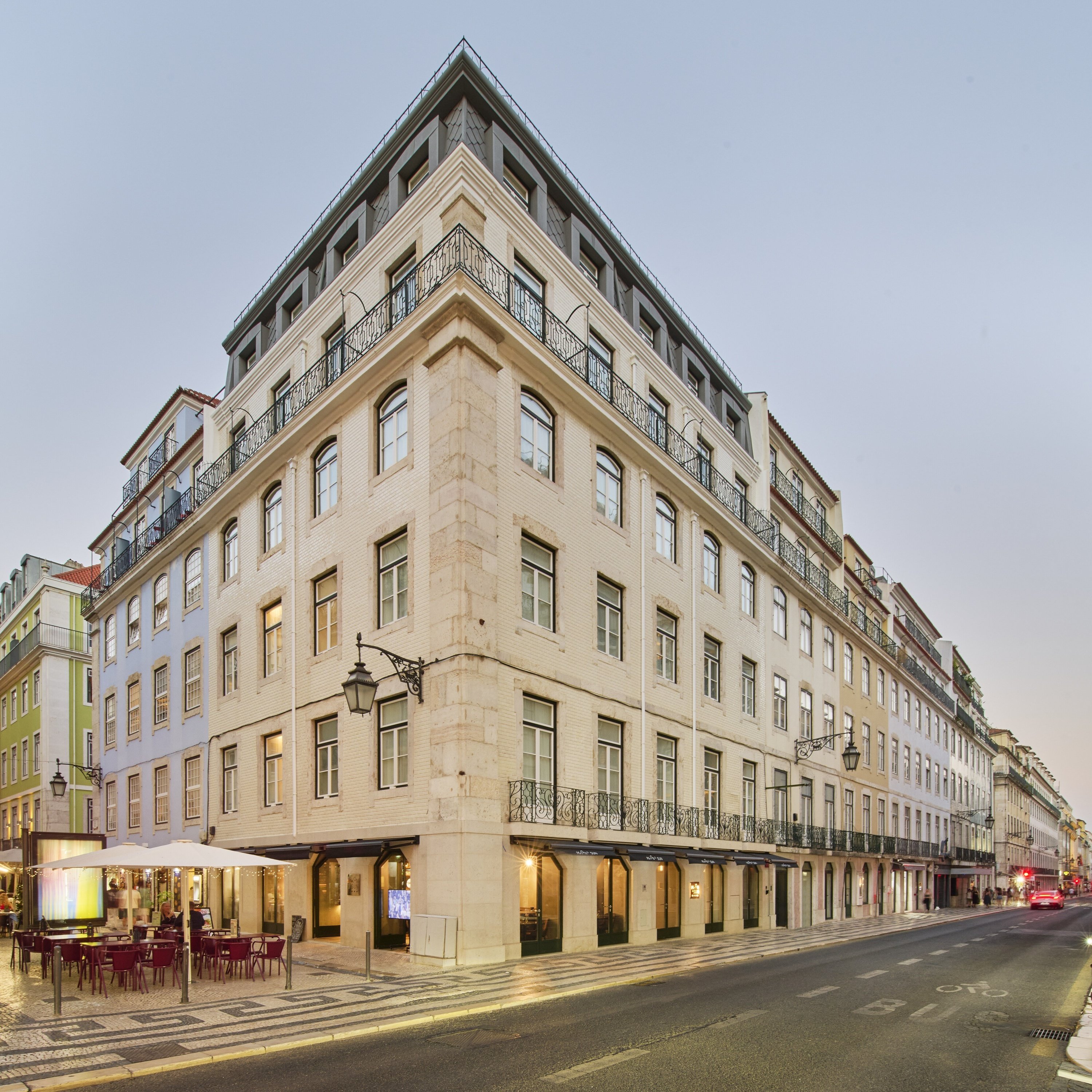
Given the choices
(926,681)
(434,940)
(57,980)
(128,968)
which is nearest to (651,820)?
(434,940)

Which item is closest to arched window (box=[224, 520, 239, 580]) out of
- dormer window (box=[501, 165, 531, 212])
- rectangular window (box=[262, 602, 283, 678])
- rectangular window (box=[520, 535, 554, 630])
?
rectangular window (box=[262, 602, 283, 678])

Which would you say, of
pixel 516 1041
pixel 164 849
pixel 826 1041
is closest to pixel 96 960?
pixel 164 849

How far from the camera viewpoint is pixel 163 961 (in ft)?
48.6

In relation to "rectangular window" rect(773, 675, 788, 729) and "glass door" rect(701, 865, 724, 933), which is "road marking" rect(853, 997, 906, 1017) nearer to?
"glass door" rect(701, 865, 724, 933)

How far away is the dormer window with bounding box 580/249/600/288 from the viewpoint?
26094 millimetres

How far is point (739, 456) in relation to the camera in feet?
111

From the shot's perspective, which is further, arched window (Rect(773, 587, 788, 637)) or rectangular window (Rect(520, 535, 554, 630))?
arched window (Rect(773, 587, 788, 637))

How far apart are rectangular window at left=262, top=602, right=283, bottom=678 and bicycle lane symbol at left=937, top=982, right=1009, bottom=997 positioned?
17.7 meters

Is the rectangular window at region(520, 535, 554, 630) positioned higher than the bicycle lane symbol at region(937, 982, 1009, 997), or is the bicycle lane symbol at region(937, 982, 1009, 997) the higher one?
the rectangular window at region(520, 535, 554, 630)

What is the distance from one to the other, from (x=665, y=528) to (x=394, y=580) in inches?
372

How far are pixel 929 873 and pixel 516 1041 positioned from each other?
51900 mm

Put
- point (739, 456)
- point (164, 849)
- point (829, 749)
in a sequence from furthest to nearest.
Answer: point (829, 749) → point (739, 456) → point (164, 849)

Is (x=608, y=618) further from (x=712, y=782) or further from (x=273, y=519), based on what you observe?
(x=273, y=519)

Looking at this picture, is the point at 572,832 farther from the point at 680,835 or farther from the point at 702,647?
the point at 702,647
